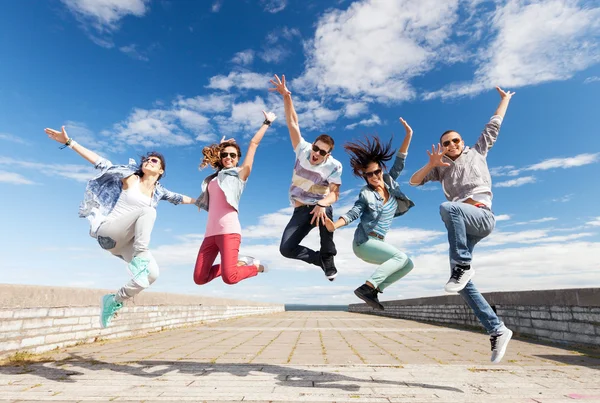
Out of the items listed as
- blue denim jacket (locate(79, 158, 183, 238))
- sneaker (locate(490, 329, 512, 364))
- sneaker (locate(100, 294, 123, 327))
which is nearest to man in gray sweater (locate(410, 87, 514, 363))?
sneaker (locate(490, 329, 512, 364))

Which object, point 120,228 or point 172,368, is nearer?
point 120,228

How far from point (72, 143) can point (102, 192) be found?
2.17 feet

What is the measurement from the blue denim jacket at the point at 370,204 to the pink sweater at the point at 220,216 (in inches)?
46.4

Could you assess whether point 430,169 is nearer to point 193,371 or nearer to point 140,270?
point 140,270

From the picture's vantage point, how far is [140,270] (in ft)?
12.5

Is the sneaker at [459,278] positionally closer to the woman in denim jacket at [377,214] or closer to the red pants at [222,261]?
the woman in denim jacket at [377,214]

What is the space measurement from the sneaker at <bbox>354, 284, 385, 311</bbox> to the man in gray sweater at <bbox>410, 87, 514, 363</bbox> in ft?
2.08

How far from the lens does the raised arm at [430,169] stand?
12.5ft

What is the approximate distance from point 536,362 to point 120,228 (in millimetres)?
5365

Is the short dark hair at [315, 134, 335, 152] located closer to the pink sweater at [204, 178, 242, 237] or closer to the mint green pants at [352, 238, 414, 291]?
the mint green pants at [352, 238, 414, 291]

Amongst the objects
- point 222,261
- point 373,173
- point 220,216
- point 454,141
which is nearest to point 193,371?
point 222,261

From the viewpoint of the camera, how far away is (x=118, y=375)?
4.34 meters

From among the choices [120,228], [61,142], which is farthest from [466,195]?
[61,142]

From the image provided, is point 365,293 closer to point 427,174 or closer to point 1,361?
point 427,174
